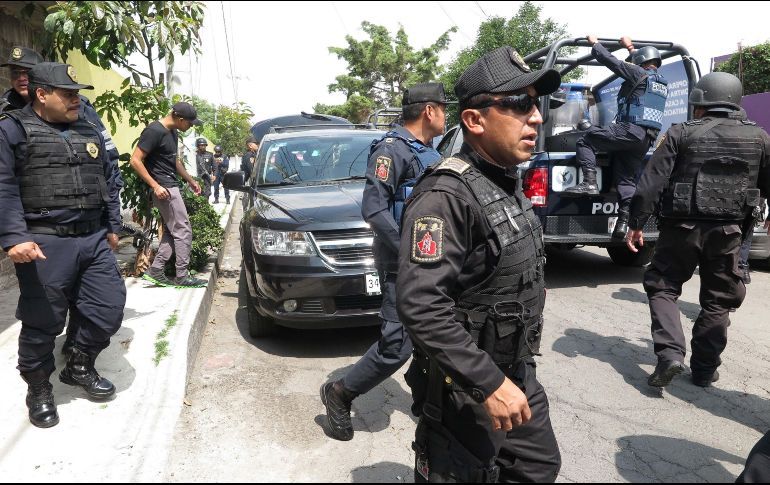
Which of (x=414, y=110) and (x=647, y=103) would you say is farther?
(x=647, y=103)

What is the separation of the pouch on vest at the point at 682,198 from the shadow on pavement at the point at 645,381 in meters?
1.15

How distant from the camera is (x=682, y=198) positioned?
11.5 ft

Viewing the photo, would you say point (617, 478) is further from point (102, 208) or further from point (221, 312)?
point (221, 312)

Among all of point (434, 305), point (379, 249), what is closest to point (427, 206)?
point (434, 305)

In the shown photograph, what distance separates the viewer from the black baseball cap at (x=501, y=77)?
1732 mm

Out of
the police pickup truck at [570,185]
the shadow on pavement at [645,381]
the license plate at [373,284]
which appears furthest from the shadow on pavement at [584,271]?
the license plate at [373,284]

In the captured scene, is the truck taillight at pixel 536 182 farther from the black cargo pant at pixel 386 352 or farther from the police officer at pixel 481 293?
the police officer at pixel 481 293

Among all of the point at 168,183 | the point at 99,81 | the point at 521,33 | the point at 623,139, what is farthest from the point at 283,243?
the point at 521,33

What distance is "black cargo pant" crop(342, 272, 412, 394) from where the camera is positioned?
2914 millimetres

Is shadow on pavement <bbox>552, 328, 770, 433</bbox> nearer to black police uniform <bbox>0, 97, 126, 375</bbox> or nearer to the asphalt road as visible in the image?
the asphalt road

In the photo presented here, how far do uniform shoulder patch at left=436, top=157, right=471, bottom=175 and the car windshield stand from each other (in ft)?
10.9

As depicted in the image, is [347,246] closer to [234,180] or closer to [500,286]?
[234,180]

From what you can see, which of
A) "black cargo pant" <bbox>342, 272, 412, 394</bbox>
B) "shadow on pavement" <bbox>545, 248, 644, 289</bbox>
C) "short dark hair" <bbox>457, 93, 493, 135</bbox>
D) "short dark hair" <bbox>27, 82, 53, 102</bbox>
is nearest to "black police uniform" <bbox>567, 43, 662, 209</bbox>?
"shadow on pavement" <bbox>545, 248, 644, 289</bbox>

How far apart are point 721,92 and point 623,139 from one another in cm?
204
